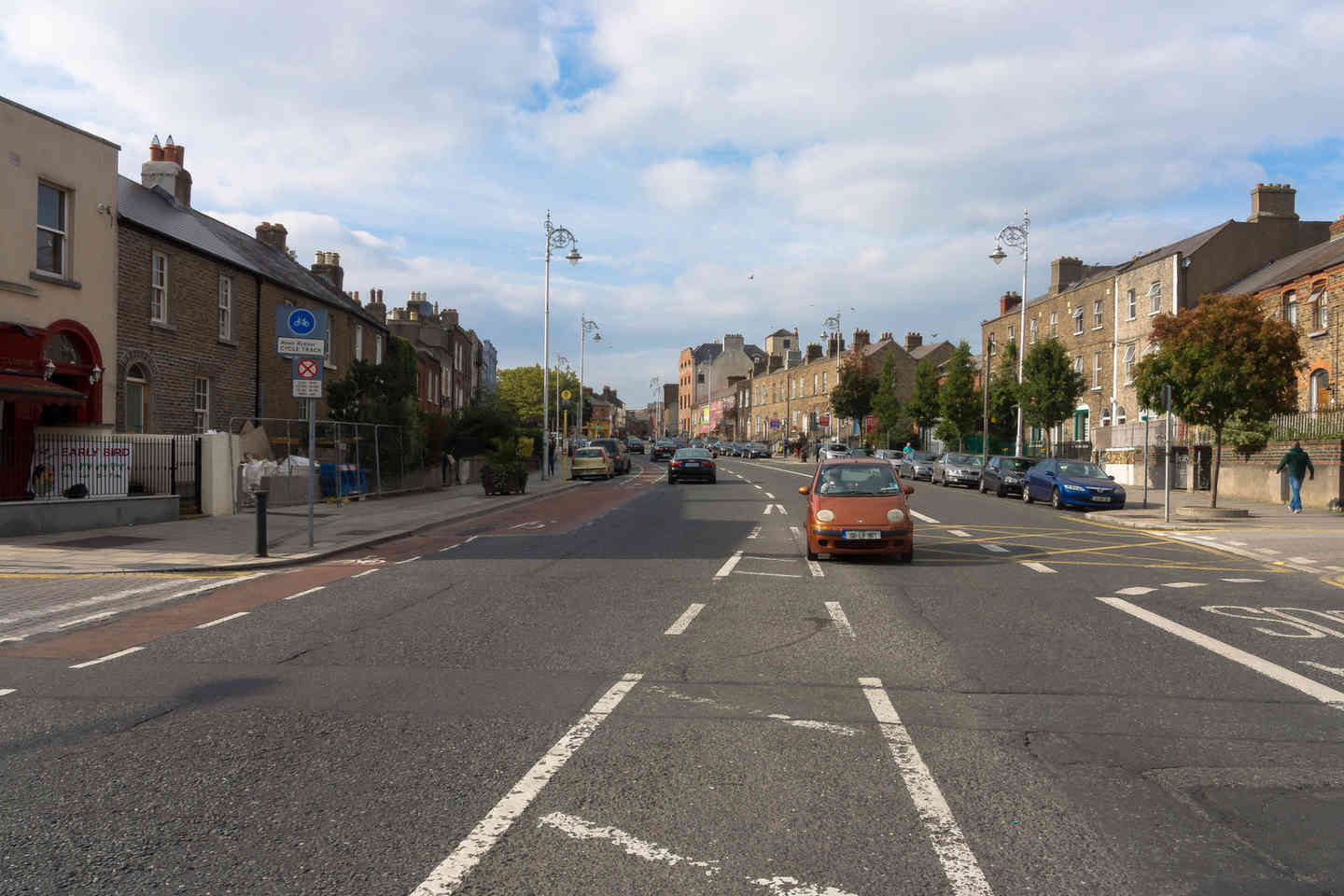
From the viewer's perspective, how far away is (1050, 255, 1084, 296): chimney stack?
163 feet

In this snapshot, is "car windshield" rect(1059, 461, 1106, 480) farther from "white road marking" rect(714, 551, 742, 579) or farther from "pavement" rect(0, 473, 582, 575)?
"pavement" rect(0, 473, 582, 575)

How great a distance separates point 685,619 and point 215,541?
33.5ft

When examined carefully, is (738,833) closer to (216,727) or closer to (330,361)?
(216,727)

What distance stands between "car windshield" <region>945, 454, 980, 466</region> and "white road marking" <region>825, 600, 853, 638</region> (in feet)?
92.4

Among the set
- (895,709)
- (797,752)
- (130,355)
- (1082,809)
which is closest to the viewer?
(1082,809)

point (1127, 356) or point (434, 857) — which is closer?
point (434, 857)

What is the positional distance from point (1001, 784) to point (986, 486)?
1167 inches

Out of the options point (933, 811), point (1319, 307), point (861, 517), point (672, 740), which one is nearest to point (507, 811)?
point (672, 740)

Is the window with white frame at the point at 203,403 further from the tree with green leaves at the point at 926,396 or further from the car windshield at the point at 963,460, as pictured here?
the tree with green leaves at the point at 926,396

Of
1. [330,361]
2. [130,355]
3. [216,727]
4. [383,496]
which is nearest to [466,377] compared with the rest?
[330,361]

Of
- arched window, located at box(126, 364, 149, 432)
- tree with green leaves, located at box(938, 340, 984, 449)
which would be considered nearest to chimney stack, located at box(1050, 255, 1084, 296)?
tree with green leaves, located at box(938, 340, 984, 449)

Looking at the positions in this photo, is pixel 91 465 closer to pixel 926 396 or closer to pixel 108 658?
pixel 108 658

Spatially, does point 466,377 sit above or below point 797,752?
above

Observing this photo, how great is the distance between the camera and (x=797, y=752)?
5078mm
